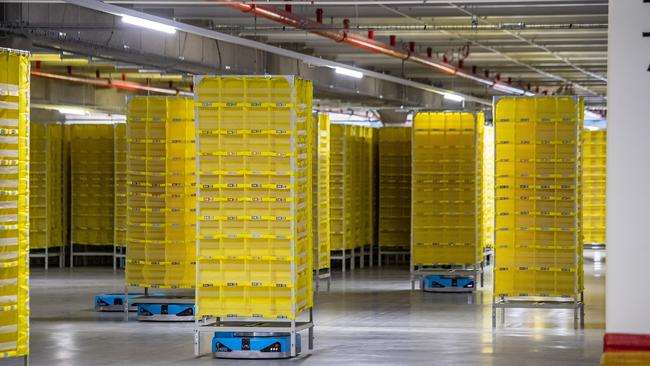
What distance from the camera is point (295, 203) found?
49.2 ft

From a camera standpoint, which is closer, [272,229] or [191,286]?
[272,229]

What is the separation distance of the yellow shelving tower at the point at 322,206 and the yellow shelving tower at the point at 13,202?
34.2 ft

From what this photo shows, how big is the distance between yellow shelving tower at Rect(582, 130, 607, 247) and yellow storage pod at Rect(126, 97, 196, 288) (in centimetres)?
2002

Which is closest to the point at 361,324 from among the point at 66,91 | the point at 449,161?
the point at 449,161

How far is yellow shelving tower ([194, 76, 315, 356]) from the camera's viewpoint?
15008mm

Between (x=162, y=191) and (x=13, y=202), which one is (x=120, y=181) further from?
(x=13, y=202)

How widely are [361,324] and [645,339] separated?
7.81 m

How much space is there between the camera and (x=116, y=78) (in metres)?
36.8

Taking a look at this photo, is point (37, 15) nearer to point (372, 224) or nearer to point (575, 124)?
point (575, 124)

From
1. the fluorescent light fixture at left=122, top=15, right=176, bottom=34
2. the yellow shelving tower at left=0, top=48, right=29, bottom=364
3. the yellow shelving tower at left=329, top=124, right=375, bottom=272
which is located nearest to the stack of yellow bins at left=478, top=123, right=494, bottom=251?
the yellow shelving tower at left=329, top=124, right=375, bottom=272

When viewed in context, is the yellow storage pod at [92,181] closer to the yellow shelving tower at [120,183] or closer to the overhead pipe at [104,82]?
the yellow shelving tower at [120,183]

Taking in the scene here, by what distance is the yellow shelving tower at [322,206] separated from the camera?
23406 mm

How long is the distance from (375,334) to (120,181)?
27.9 ft

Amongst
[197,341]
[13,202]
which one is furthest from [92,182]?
[13,202]
